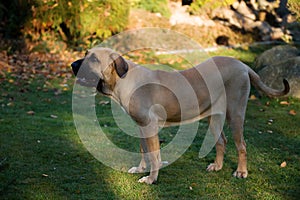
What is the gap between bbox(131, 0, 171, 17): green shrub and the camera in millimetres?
18281

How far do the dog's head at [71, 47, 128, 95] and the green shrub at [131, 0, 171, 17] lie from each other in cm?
1372

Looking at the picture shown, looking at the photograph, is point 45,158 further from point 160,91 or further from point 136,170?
point 160,91

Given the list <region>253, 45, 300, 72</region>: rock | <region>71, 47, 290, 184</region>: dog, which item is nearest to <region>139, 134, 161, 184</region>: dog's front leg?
<region>71, 47, 290, 184</region>: dog

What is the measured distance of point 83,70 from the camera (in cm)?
479

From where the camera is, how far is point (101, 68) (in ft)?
15.8

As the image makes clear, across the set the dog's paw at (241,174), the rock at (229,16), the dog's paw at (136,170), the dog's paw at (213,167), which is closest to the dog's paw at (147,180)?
the dog's paw at (136,170)

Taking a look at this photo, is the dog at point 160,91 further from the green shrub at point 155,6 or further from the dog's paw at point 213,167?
the green shrub at point 155,6

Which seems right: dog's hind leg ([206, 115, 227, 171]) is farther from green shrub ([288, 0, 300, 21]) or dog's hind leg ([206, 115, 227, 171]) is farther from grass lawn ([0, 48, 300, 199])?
green shrub ([288, 0, 300, 21])

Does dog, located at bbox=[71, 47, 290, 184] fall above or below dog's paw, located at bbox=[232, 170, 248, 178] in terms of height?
above

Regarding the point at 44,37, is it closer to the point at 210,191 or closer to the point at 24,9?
the point at 24,9

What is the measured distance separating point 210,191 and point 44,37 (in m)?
11.4

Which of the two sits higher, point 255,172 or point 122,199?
point 122,199

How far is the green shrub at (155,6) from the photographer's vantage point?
18.3 m

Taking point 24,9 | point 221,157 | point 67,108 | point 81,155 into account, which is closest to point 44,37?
point 24,9
